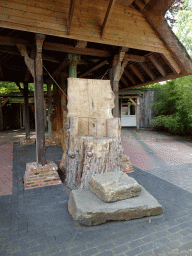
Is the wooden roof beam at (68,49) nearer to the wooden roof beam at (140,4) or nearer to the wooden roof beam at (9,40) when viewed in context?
the wooden roof beam at (9,40)

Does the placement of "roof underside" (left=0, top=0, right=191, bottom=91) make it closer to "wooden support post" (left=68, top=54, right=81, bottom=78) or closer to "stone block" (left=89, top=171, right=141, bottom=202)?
"wooden support post" (left=68, top=54, right=81, bottom=78)

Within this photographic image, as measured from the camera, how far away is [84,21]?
3672 mm

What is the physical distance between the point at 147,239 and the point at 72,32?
370 centimetres

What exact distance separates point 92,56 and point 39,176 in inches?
153

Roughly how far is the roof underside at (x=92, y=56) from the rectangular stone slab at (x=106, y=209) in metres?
2.68

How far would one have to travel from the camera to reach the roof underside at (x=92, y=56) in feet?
13.0

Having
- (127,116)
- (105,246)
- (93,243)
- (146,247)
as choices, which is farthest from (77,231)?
(127,116)

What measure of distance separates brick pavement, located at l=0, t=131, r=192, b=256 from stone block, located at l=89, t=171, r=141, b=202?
329mm

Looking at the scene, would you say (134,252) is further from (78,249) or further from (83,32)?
(83,32)

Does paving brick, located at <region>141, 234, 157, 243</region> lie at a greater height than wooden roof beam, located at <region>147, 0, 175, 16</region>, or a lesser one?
lesser

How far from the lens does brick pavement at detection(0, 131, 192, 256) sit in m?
1.86

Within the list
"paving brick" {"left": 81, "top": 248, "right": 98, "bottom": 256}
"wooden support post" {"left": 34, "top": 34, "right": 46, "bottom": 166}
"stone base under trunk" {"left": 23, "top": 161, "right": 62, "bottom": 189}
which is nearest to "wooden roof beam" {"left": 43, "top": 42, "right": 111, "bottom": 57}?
"wooden support post" {"left": 34, "top": 34, "right": 46, "bottom": 166}

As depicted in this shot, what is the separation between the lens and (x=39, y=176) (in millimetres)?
3471

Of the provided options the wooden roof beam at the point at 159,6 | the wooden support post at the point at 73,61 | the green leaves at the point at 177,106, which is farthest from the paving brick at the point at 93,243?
the green leaves at the point at 177,106
